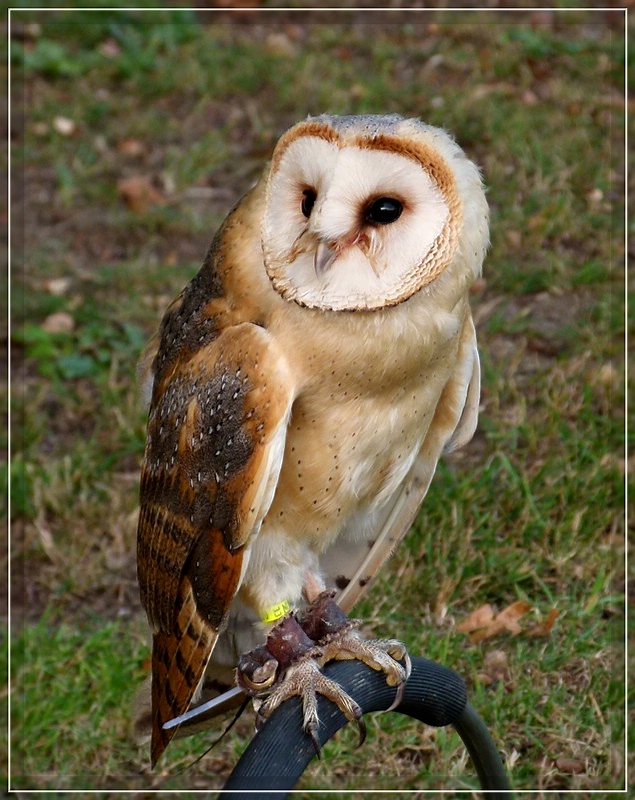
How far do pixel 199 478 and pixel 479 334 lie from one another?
1739mm

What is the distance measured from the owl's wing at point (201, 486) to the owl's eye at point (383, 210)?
0.30 metres

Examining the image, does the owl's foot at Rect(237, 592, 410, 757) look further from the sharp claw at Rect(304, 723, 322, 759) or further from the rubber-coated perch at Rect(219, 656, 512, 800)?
the sharp claw at Rect(304, 723, 322, 759)

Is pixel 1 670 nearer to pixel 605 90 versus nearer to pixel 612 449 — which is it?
pixel 612 449

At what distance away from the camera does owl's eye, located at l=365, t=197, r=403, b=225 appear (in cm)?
175

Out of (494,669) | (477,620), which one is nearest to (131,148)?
(477,620)

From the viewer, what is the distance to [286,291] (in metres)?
1.88

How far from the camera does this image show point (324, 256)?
172 centimetres

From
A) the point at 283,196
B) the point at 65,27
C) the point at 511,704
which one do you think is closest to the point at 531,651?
the point at 511,704

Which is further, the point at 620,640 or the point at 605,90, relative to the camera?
the point at 605,90

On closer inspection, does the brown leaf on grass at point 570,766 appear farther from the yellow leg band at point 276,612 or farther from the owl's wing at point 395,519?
the yellow leg band at point 276,612

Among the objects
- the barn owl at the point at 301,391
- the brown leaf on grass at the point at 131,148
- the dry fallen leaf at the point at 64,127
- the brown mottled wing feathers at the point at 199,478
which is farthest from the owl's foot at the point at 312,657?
the dry fallen leaf at the point at 64,127

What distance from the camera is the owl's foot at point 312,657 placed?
1765 mm

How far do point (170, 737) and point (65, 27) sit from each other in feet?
12.4

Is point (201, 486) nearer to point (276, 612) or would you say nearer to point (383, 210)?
point (276, 612)
